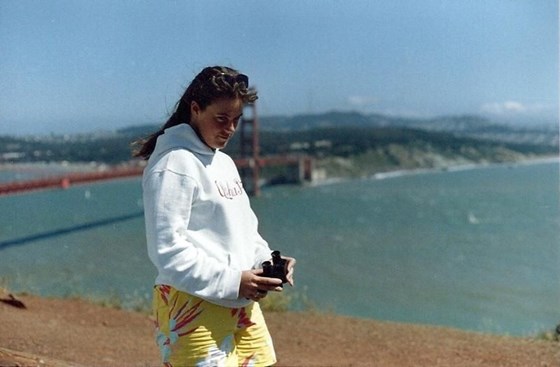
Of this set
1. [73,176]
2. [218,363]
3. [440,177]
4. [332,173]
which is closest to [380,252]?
[73,176]

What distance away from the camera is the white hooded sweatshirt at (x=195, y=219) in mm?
1143

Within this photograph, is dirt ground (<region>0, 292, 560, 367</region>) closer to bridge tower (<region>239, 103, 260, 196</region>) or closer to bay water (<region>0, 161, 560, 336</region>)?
bay water (<region>0, 161, 560, 336</region>)

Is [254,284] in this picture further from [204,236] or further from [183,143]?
[183,143]

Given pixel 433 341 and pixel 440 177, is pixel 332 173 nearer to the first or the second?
pixel 440 177

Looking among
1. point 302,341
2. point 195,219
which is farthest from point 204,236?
point 302,341

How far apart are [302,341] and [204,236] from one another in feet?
8.47

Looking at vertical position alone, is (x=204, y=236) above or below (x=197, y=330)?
above

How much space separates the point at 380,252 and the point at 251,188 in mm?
13678

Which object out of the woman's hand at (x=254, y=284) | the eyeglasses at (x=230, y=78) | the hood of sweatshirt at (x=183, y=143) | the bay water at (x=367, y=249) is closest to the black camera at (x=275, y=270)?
the woman's hand at (x=254, y=284)

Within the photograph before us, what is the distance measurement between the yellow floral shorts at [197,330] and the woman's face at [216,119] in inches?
10.1

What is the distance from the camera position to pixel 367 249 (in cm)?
2052

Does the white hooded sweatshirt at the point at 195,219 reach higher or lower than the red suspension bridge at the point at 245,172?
higher

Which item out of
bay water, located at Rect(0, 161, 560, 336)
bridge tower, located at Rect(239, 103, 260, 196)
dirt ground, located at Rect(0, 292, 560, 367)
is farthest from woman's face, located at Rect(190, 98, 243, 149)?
bridge tower, located at Rect(239, 103, 260, 196)

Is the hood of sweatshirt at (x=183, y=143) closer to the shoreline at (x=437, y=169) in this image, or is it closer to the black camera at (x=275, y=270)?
the black camera at (x=275, y=270)
